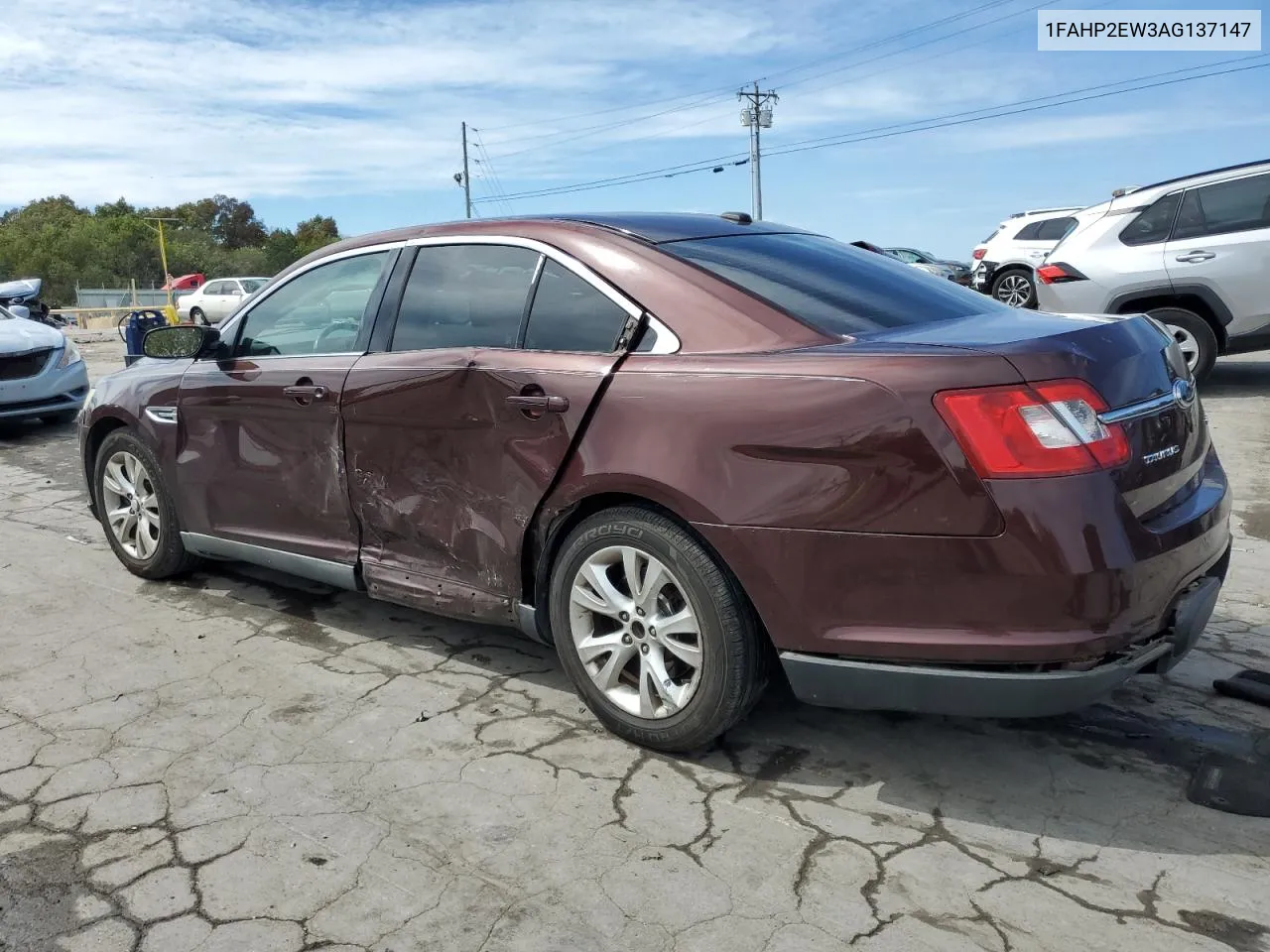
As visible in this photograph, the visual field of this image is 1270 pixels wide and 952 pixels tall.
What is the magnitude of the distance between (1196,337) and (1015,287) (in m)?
5.67

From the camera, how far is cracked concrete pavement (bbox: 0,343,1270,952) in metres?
2.45

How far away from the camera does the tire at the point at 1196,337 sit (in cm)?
908

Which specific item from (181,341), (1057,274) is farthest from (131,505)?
(1057,274)

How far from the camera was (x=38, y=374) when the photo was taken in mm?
10305

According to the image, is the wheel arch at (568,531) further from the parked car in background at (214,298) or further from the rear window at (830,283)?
the parked car in background at (214,298)

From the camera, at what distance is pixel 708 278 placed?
3182 mm

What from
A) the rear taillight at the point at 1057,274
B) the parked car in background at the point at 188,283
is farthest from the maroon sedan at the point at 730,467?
the parked car in background at the point at 188,283

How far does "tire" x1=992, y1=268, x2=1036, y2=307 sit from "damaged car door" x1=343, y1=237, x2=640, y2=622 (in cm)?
1199

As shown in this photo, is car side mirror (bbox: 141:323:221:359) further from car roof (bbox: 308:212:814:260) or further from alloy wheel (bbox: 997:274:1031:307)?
alloy wheel (bbox: 997:274:1031:307)

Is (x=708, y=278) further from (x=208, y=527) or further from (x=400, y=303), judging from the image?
(x=208, y=527)

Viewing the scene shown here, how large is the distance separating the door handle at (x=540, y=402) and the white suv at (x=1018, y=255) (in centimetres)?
1216

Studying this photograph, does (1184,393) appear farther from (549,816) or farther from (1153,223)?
(1153,223)

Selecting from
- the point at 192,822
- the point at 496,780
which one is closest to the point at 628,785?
the point at 496,780

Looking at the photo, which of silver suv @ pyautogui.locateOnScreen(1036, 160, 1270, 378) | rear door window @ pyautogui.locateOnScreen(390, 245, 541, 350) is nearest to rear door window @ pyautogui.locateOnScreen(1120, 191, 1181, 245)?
silver suv @ pyautogui.locateOnScreen(1036, 160, 1270, 378)
